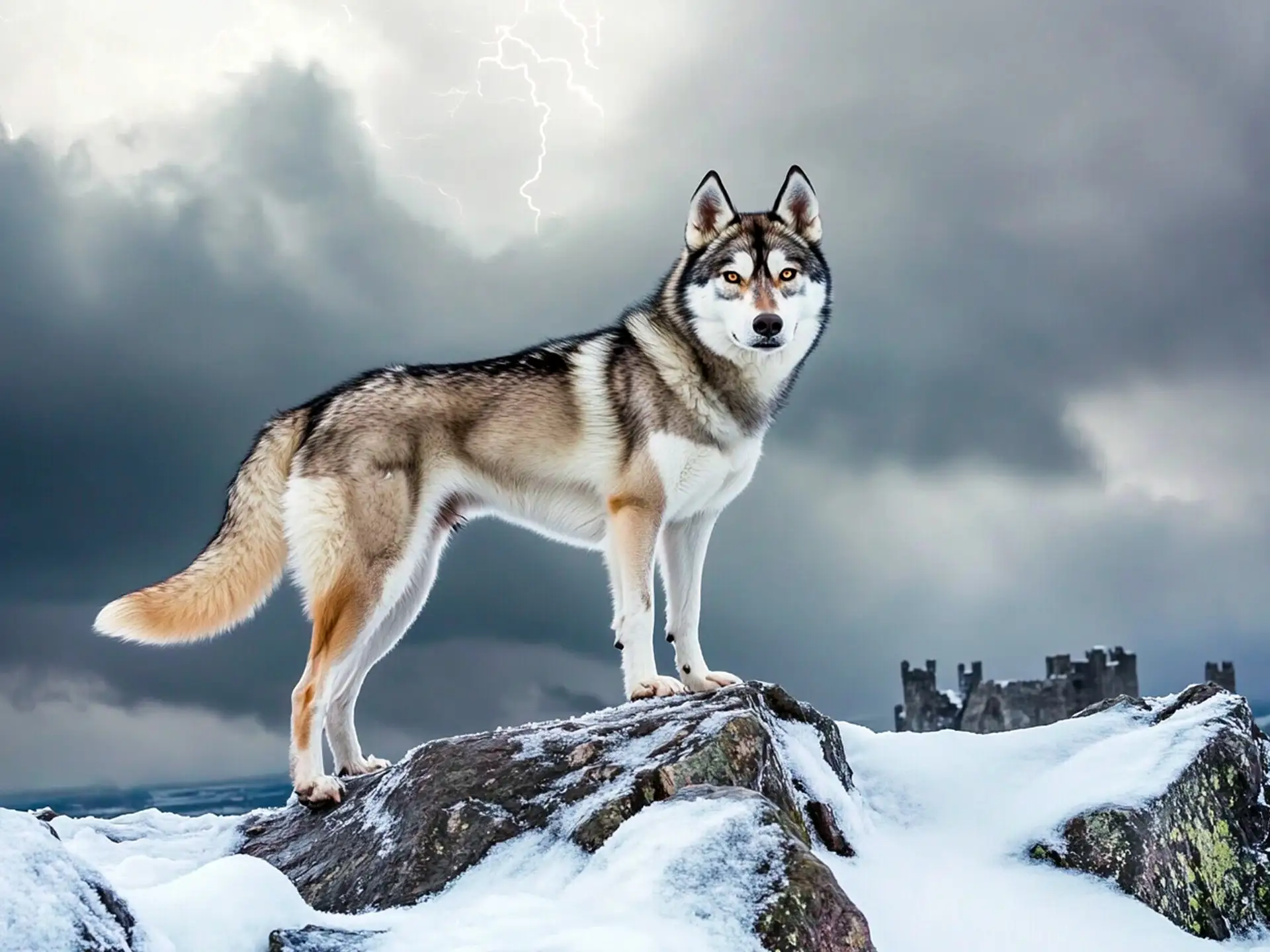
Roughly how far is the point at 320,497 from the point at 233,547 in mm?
701

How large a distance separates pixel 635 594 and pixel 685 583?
28.1 inches

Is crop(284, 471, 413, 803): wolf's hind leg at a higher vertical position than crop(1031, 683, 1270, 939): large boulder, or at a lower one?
higher

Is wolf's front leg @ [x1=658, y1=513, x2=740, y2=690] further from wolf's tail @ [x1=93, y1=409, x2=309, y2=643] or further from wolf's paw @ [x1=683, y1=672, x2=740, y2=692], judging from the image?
wolf's tail @ [x1=93, y1=409, x2=309, y2=643]

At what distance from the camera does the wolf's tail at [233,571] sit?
6.19 meters

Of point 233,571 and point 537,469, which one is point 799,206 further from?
point 233,571

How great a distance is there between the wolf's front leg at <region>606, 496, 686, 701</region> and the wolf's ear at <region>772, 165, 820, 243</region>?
2.01 metres

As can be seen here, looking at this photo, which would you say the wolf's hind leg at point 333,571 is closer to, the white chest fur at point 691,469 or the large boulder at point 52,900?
the white chest fur at point 691,469

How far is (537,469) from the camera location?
22.0 feet

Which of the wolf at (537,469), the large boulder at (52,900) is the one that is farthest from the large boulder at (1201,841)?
the large boulder at (52,900)

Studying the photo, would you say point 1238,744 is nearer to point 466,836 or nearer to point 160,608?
point 466,836

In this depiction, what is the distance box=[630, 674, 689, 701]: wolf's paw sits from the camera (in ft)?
19.2

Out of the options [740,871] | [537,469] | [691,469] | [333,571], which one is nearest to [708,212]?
[691,469]

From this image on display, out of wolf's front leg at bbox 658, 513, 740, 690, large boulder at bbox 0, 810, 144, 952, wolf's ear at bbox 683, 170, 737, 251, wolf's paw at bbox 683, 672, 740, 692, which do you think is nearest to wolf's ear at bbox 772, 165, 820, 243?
wolf's ear at bbox 683, 170, 737, 251

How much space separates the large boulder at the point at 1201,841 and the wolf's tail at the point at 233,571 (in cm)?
445
